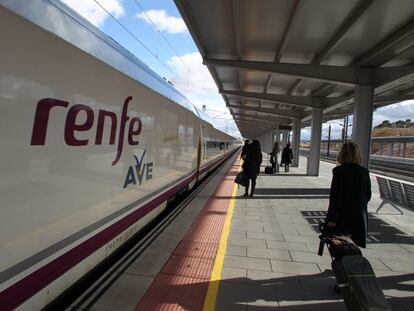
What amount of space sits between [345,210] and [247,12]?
6.03 m

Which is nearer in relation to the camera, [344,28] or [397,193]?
[397,193]

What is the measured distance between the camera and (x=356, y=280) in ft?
11.5

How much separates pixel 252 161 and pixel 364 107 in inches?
142

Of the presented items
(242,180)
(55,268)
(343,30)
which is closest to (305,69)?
(343,30)

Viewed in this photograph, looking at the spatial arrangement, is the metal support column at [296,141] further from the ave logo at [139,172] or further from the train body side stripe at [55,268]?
the train body side stripe at [55,268]

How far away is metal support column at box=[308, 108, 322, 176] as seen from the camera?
19.6 m

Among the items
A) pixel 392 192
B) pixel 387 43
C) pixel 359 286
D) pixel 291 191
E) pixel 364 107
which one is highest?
pixel 387 43

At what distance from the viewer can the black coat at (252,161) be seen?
11.2 m

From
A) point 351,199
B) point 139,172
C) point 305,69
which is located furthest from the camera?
point 305,69

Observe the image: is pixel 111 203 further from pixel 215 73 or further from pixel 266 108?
pixel 266 108

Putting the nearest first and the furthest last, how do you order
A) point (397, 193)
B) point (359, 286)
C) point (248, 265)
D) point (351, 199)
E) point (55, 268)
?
point (55, 268), point (359, 286), point (351, 199), point (248, 265), point (397, 193)

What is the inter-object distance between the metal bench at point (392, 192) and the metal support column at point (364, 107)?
239 cm

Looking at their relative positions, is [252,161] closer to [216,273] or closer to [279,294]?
[216,273]

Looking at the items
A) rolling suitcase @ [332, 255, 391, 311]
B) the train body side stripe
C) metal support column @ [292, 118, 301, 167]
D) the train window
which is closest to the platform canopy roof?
the train window
